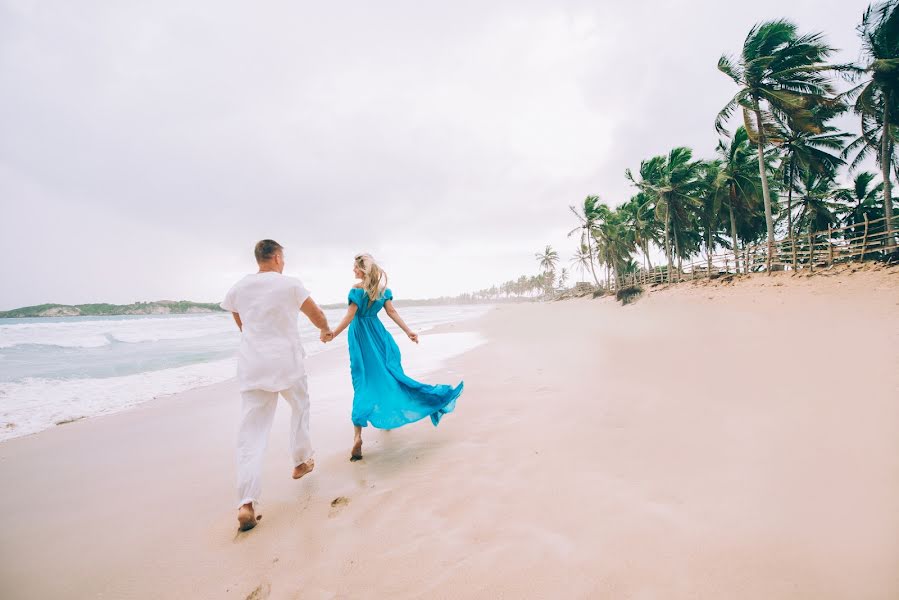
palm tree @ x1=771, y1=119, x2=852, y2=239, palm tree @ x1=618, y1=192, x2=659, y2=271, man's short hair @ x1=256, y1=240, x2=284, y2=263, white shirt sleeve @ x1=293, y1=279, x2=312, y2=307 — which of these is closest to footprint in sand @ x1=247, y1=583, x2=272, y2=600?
white shirt sleeve @ x1=293, y1=279, x2=312, y2=307

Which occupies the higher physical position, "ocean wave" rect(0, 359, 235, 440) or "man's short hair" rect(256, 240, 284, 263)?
"man's short hair" rect(256, 240, 284, 263)

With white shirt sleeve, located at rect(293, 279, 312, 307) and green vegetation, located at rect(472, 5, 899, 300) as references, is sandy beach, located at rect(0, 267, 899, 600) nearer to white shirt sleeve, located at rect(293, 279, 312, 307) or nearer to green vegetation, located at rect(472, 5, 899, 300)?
white shirt sleeve, located at rect(293, 279, 312, 307)

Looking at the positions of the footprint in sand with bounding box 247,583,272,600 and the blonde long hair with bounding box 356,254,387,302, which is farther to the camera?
the blonde long hair with bounding box 356,254,387,302

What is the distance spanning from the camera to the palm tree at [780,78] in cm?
1518

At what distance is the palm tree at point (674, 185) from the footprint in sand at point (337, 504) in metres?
27.7

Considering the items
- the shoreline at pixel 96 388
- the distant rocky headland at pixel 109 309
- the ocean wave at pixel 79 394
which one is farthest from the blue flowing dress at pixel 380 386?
the distant rocky headland at pixel 109 309

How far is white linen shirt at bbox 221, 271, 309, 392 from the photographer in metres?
2.57

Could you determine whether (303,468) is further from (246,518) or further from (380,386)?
(380,386)

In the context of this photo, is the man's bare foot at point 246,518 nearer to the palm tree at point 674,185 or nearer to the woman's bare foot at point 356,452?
the woman's bare foot at point 356,452

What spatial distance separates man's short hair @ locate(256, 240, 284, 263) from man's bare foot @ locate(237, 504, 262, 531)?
1892mm

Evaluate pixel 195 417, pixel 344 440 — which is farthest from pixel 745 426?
pixel 195 417

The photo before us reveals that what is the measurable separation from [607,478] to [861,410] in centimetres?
277

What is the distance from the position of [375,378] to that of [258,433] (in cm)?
111

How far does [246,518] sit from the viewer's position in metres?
2.32
